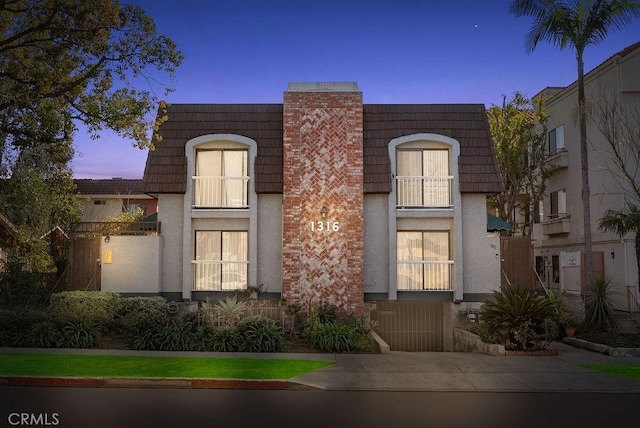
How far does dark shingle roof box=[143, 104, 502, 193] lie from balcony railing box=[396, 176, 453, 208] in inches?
28.7

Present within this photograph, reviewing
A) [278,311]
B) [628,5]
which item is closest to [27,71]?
[278,311]

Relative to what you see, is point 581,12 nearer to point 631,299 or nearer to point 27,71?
point 631,299

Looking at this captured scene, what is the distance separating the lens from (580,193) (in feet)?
93.0

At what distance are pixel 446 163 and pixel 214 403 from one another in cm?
1332

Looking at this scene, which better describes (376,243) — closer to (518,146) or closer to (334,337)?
(334,337)

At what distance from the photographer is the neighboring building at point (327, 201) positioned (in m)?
20.2

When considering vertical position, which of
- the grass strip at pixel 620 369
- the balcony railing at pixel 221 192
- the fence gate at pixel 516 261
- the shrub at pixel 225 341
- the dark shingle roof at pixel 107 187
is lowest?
the grass strip at pixel 620 369

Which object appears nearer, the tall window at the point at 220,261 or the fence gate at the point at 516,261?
the tall window at the point at 220,261

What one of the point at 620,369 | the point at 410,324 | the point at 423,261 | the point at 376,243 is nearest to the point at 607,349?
the point at 620,369

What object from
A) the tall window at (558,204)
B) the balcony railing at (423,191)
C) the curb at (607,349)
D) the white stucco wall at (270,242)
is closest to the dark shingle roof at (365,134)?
the white stucco wall at (270,242)

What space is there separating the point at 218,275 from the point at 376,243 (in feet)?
17.3

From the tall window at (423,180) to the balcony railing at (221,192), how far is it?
5.15 m

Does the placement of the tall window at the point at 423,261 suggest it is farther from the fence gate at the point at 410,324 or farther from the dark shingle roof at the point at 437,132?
the dark shingle roof at the point at 437,132

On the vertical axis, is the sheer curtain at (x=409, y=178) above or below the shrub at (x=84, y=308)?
above
